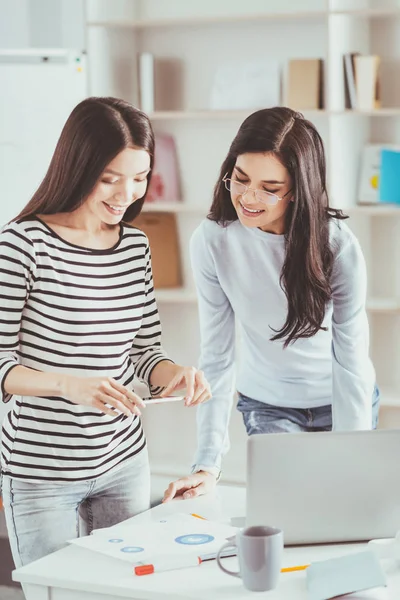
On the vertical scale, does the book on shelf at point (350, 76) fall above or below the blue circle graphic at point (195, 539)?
above

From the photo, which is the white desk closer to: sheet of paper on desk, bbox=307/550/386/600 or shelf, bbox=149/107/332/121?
sheet of paper on desk, bbox=307/550/386/600

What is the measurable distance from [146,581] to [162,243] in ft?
9.29

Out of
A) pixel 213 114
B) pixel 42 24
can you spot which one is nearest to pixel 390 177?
pixel 213 114

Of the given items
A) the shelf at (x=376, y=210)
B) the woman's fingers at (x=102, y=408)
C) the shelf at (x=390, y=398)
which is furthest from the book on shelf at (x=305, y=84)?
the woman's fingers at (x=102, y=408)

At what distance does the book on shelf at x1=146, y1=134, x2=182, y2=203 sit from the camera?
14.0ft

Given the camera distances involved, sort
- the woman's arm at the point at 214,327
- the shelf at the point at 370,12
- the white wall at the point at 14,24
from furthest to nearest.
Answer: the white wall at the point at 14,24 < the shelf at the point at 370,12 < the woman's arm at the point at 214,327

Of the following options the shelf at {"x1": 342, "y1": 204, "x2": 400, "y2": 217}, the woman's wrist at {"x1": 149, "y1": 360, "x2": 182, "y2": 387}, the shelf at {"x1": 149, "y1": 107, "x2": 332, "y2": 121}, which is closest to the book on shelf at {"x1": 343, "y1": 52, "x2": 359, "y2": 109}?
the shelf at {"x1": 149, "y1": 107, "x2": 332, "y2": 121}

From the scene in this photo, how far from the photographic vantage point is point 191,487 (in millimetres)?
2092

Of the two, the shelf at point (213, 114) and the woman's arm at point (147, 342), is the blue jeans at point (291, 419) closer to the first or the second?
the woman's arm at point (147, 342)

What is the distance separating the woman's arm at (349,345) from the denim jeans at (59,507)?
1.72ft

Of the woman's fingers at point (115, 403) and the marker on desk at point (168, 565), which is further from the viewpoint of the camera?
the woman's fingers at point (115, 403)

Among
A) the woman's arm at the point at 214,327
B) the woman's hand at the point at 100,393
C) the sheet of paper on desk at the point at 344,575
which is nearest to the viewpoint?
the sheet of paper on desk at the point at 344,575

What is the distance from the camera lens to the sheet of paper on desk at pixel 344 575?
1487 mm

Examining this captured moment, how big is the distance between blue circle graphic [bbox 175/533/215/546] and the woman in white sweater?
289 millimetres
